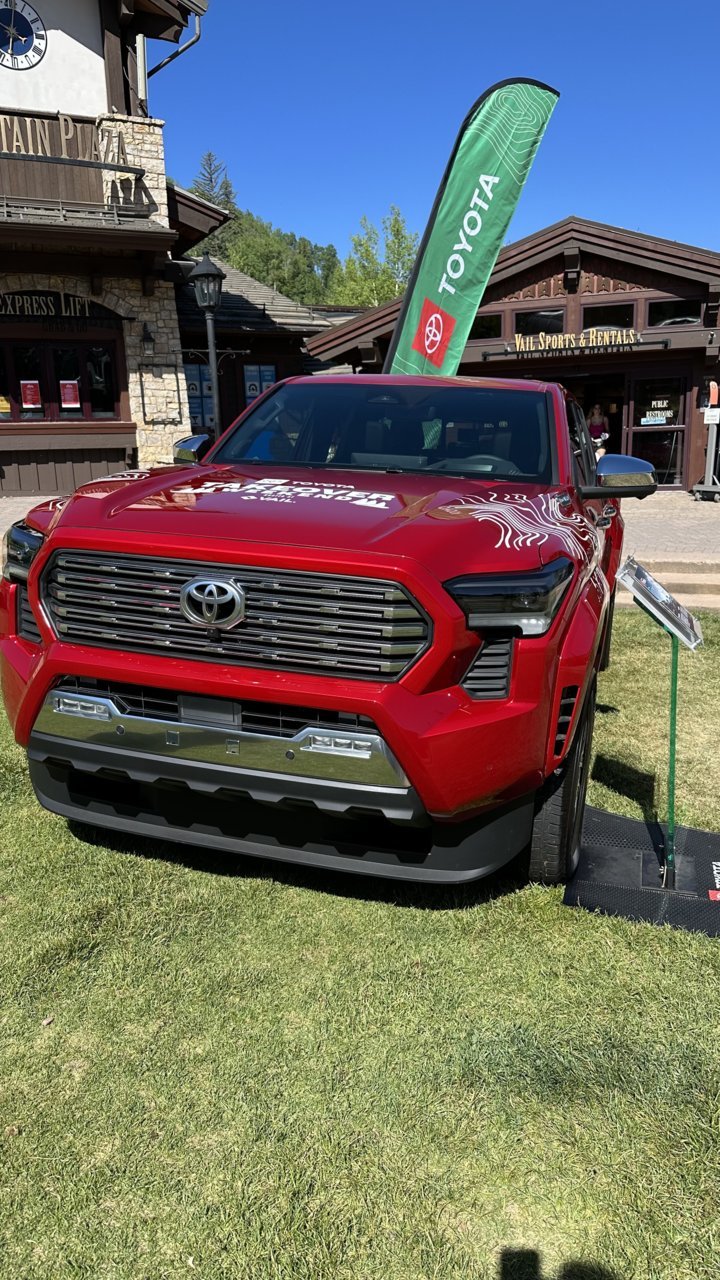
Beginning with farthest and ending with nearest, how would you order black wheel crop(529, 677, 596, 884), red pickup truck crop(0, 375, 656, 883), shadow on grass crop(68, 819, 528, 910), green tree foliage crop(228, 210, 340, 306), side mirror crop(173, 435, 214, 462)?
green tree foliage crop(228, 210, 340, 306)
side mirror crop(173, 435, 214, 462)
shadow on grass crop(68, 819, 528, 910)
black wheel crop(529, 677, 596, 884)
red pickup truck crop(0, 375, 656, 883)

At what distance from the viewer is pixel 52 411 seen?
55.4 ft

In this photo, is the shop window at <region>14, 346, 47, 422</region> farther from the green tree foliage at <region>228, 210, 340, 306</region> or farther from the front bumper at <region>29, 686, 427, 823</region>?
the green tree foliage at <region>228, 210, 340, 306</region>

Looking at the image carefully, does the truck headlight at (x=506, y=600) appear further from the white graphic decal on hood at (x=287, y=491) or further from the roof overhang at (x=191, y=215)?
the roof overhang at (x=191, y=215)

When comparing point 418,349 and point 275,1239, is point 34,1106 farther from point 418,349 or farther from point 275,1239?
point 418,349

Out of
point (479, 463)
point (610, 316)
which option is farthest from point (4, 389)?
point (479, 463)

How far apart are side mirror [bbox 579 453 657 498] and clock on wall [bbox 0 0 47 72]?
16.4 m

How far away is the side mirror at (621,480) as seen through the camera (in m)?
3.53

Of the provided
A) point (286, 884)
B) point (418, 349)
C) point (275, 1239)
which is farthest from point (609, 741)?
point (418, 349)

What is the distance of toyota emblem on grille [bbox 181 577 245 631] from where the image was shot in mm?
2537

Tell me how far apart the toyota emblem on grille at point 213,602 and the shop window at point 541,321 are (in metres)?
17.5

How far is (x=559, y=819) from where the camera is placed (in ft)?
9.40

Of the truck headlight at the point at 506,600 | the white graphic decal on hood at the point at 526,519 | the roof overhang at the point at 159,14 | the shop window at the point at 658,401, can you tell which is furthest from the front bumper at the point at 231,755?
the roof overhang at the point at 159,14

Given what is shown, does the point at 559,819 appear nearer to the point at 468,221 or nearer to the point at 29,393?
the point at 468,221

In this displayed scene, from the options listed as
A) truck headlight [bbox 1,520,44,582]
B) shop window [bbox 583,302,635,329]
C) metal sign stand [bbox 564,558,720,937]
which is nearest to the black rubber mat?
metal sign stand [bbox 564,558,720,937]
